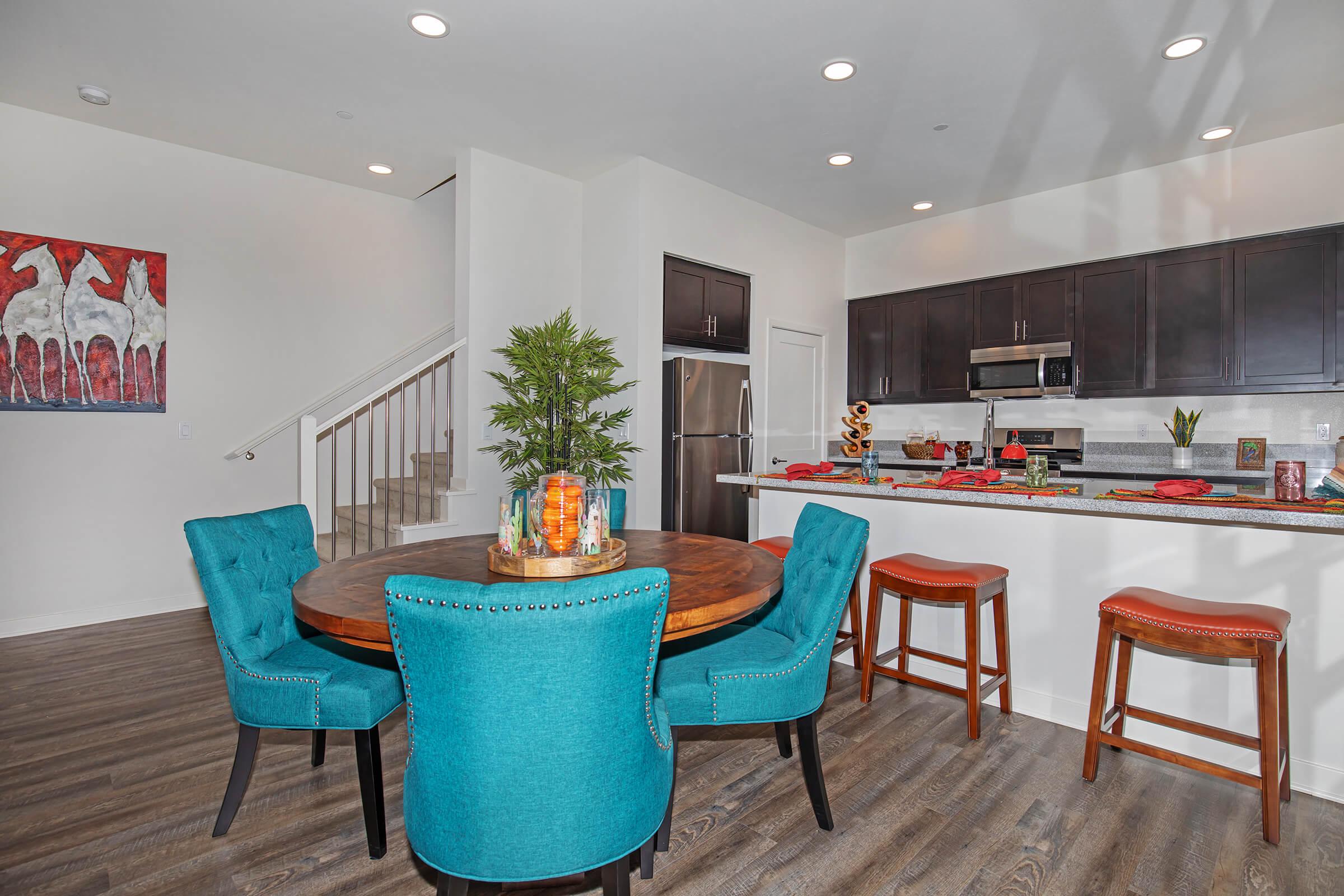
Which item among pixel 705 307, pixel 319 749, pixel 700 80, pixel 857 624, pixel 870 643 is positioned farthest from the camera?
pixel 705 307

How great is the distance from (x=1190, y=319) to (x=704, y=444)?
3313 millimetres

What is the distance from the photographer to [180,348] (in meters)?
4.23

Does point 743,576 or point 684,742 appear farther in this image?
point 684,742

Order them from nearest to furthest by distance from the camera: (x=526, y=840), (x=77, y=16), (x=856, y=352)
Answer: (x=526, y=840) → (x=77, y=16) → (x=856, y=352)

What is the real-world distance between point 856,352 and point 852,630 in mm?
3442

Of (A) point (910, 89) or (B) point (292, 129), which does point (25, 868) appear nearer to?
(B) point (292, 129)

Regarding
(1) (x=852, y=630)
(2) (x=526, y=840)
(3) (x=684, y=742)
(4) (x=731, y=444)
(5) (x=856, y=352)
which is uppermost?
(5) (x=856, y=352)

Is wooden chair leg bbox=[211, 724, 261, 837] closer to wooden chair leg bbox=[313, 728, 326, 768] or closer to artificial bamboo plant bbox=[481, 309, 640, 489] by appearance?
wooden chair leg bbox=[313, 728, 326, 768]

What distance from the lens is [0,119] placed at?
12.0ft

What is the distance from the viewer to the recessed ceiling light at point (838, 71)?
3.20 meters

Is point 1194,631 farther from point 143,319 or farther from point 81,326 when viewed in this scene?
point 81,326

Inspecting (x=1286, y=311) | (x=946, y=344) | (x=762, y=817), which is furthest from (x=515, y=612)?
(x=946, y=344)

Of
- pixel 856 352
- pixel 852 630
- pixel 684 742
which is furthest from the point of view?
pixel 856 352

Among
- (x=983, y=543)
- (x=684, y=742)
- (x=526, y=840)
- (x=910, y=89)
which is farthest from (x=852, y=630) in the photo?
(x=910, y=89)
